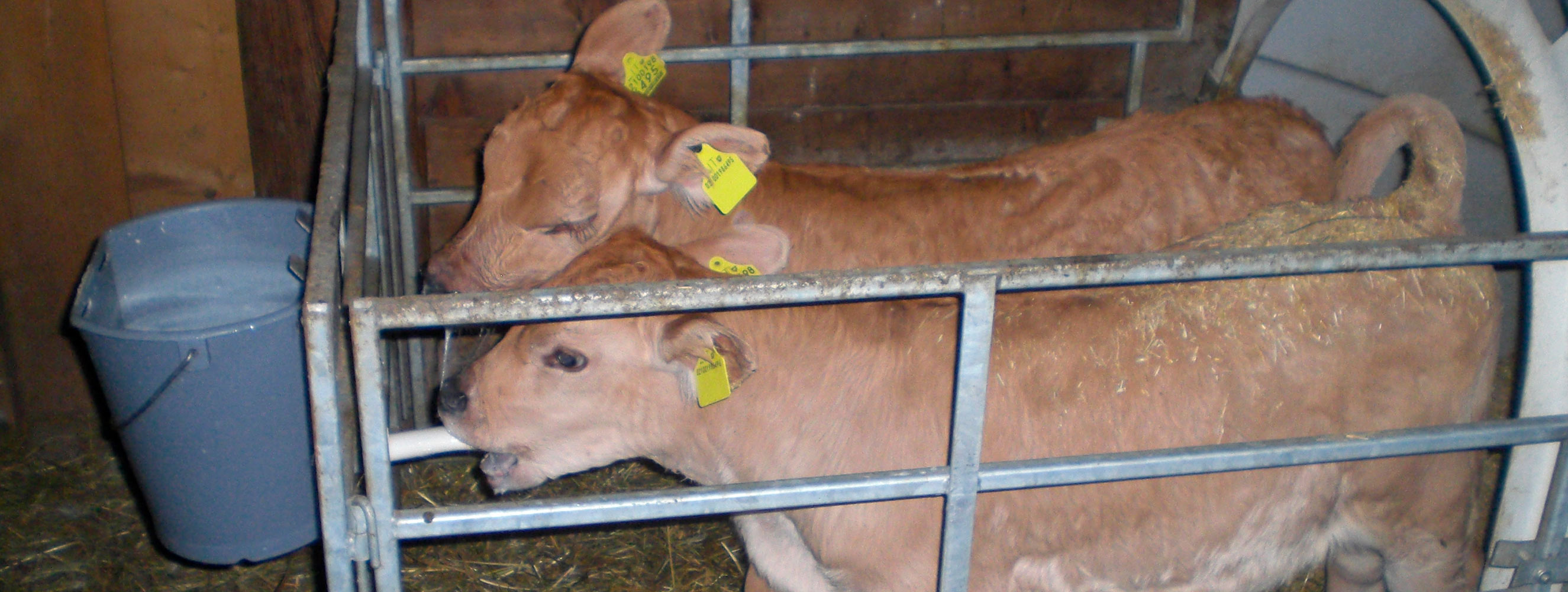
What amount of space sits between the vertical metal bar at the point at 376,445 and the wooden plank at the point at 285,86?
2921 millimetres

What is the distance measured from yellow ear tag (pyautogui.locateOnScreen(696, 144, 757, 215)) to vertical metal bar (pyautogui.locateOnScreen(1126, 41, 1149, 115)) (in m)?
2.29

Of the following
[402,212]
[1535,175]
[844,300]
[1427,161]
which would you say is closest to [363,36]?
[402,212]

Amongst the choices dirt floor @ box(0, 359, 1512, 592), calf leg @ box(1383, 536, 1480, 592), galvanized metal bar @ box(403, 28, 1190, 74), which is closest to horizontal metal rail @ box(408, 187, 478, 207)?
galvanized metal bar @ box(403, 28, 1190, 74)

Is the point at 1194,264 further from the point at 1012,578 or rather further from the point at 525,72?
the point at 525,72

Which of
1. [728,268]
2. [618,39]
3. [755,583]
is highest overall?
[618,39]

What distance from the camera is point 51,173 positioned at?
14.5 ft

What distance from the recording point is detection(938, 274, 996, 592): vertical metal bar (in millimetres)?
1937

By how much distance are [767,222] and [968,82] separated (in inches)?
72.5

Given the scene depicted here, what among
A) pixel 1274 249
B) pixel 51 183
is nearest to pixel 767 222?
pixel 1274 249

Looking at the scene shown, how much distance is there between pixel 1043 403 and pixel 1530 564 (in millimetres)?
1245

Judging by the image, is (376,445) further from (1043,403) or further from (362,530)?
(1043,403)

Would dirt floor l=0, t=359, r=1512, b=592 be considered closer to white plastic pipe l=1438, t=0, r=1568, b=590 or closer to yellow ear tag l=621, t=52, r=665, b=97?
white plastic pipe l=1438, t=0, r=1568, b=590

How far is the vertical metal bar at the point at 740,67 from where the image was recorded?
4.10 m

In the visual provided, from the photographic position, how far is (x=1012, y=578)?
2836mm
